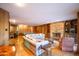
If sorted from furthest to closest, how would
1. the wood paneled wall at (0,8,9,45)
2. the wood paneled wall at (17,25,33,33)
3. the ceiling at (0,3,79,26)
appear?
the wood paneled wall at (0,8,9,45), the wood paneled wall at (17,25,33,33), the ceiling at (0,3,79,26)

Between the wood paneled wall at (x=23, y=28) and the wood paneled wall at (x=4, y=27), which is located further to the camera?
the wood paneled wall at (x=4, y=27)

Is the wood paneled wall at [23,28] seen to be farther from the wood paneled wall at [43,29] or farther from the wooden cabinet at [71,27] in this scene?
the wooden cabinet at [71,27]

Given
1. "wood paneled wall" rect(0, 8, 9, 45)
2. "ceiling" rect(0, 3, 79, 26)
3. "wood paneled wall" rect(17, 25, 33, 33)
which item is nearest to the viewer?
"ceiling" rect(0, 3, 79, 26)

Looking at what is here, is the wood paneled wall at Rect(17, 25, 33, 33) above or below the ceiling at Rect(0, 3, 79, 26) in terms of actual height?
below

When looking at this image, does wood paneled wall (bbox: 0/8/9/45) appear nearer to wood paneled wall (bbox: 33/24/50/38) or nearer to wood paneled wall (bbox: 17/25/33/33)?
wood paneled wall (bbox: 17/25/33/33)

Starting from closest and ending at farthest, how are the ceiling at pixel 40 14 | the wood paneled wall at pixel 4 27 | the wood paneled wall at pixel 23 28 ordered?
the ceiling at pixel 40 14 → the wood paneled wall at pixel 23 28 → the wood paneled wall at pixel 4 27

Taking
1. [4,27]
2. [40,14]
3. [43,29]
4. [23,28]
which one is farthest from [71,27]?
[4,27]

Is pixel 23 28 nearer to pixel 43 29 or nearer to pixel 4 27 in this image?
pixel 43 29

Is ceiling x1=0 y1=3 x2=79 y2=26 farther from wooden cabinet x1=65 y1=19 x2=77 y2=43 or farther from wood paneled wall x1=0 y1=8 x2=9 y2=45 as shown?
wood paneled wall x1=0 y1=8 x2=9 y2=45

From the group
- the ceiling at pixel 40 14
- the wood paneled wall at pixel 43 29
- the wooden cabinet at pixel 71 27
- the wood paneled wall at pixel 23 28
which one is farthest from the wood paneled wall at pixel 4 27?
the wooden cabinet at pixel 71 27

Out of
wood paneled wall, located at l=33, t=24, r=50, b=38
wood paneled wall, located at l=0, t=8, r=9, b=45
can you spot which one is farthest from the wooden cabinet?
wood paneled wall, located at l=0, t=8, r=9, b=45

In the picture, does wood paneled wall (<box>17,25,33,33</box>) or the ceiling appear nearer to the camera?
the ceiling

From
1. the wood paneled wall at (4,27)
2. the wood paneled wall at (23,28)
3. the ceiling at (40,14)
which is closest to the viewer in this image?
the ceiling at (40,14)

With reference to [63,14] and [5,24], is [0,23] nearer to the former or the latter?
[5,24]
